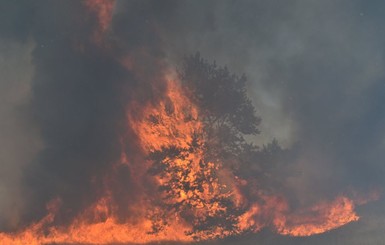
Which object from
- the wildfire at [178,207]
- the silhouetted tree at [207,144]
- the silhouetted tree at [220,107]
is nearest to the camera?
the wildfire at [178,207]

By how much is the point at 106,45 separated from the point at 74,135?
6.00 metres

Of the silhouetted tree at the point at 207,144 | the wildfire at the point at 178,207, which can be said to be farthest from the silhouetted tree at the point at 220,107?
the wildfire at the point at 178,207

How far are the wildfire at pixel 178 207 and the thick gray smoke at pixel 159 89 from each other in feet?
2.67

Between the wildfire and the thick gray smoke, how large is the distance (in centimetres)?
81

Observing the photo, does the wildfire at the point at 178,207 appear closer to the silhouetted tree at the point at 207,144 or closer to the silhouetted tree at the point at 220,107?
the silhouetted tree at the point at 207,144

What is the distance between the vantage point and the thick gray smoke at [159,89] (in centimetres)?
2484

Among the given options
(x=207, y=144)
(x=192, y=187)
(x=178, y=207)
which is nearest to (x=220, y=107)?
(x=207, y=144)

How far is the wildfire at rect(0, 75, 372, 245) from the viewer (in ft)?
75.2

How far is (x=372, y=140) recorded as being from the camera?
31297mm

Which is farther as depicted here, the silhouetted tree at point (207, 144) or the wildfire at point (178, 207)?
the silhouetted tree at point (207, 144)

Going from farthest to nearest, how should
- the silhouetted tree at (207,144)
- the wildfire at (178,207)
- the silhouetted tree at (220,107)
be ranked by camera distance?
the silhouetted tree at (220,107) → the silhouetted tree at (207,144) → the wildfire at (178,207)

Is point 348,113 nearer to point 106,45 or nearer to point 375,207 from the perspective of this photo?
point 375,207

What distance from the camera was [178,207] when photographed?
23.4 metres

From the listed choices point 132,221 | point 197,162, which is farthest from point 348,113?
point 132,221
